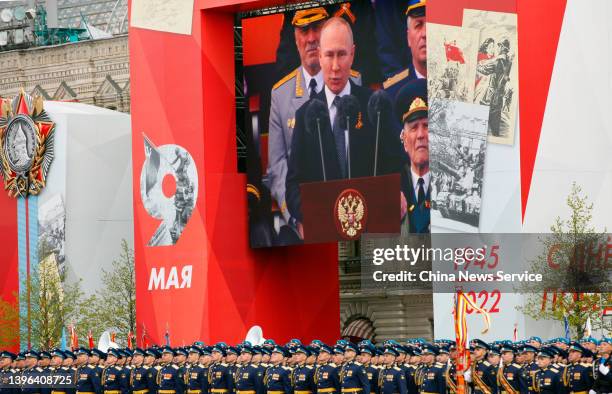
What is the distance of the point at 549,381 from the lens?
34.9 m

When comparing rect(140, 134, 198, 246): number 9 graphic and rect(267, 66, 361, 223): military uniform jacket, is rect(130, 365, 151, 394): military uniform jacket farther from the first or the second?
rect(267, 66, 361, 223): military uniform jacket

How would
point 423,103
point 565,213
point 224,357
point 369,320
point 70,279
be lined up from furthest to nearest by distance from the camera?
1. point 369,320
2. point 70,279
3. point 423,103
4. point 565,213
5. point 224,357

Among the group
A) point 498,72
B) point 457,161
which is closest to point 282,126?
point 457,161

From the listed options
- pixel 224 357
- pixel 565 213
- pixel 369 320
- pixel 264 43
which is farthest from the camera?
pixel 369 320

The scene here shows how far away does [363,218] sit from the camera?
5688 cm

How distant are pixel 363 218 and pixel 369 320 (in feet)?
51.4

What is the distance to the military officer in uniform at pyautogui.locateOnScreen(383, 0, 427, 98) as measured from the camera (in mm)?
55719

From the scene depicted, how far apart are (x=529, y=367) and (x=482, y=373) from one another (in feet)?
4.03

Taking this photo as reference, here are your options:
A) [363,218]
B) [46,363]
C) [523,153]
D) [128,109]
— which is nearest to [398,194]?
[363,218]

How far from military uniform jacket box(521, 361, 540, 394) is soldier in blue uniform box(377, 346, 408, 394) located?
3.11 meters

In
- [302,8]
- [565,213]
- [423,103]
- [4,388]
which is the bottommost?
[4,388]

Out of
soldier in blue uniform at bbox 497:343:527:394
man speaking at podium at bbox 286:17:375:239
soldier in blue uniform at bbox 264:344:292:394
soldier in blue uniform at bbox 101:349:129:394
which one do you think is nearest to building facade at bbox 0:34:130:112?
man speaking at podium at bbox 286:17:375:239

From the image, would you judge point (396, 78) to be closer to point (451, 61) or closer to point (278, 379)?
point (451, 61)

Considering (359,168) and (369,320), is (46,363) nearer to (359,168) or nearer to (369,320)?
(359,168)
